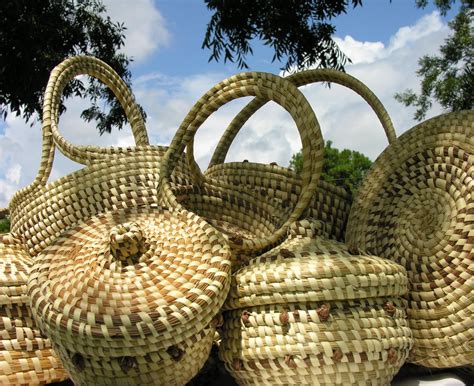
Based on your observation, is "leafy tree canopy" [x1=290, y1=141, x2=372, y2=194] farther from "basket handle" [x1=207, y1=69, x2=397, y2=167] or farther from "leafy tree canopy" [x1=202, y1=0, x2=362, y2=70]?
"basket handle" [x1=207, y1=69, x2=397, y2=167]

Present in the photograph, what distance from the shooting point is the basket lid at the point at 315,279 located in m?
1.24

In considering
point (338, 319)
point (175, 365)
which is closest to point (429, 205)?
point (338, 319)

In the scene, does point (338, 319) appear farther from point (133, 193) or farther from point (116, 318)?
point (133, 193)

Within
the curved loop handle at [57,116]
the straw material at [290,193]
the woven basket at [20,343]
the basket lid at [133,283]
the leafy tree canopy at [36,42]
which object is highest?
the leafy tree canopy at [36,42]

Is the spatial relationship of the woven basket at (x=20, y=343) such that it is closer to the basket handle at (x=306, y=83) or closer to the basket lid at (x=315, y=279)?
the basket lid at (x=315, y=279)

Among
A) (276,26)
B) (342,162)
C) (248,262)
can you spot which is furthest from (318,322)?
(342,162)

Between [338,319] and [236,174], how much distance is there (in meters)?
0.78

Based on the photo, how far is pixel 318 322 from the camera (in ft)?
4.07

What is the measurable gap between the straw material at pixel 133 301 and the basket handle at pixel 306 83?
1.87ft

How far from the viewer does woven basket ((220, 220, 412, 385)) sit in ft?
4.05

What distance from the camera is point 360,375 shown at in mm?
1266

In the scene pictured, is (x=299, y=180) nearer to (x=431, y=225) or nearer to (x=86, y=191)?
(x=431, y=225)

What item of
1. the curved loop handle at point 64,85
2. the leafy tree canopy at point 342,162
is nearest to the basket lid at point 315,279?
the curved loop handle at point 64,85

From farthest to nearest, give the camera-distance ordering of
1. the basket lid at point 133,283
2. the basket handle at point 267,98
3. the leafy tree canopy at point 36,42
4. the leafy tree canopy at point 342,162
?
the leafy tree canopy at point 342,162, the leafy tree canopy at point 36,42, the basket handle at point 267,98, the basket lid at point 133,283
